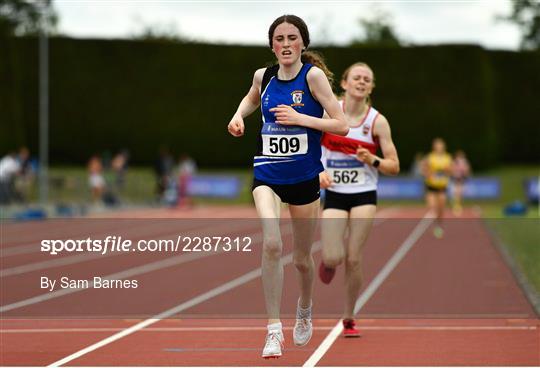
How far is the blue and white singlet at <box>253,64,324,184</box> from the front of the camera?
7.91m

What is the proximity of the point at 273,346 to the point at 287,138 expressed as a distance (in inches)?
53.3

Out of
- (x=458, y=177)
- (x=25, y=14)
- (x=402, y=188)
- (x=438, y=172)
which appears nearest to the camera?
(x=438, y=172)

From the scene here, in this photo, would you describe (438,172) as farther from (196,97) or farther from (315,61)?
(196,97)

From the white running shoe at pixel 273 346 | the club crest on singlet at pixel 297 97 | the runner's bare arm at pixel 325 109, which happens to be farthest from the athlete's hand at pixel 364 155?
the white running shoe at pixel 273 346

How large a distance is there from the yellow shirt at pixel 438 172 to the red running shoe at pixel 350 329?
578 inches

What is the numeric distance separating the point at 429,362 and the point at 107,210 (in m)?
27.4

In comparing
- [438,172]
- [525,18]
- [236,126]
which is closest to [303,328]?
[236,126]

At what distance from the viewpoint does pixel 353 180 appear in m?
10.1

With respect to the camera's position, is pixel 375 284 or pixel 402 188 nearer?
pixel 375 284

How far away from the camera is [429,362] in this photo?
8.34 metres

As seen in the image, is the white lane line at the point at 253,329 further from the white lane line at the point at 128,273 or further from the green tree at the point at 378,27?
the green tree at the point at 378,27

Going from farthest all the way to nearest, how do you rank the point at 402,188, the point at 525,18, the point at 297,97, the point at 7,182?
the point at 525,18, the point at 402,188, the point at 7,182, the point at 297,97

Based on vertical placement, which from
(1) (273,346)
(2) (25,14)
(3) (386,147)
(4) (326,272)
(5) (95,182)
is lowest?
(1) (273,346)

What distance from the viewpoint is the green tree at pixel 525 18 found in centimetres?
6531
